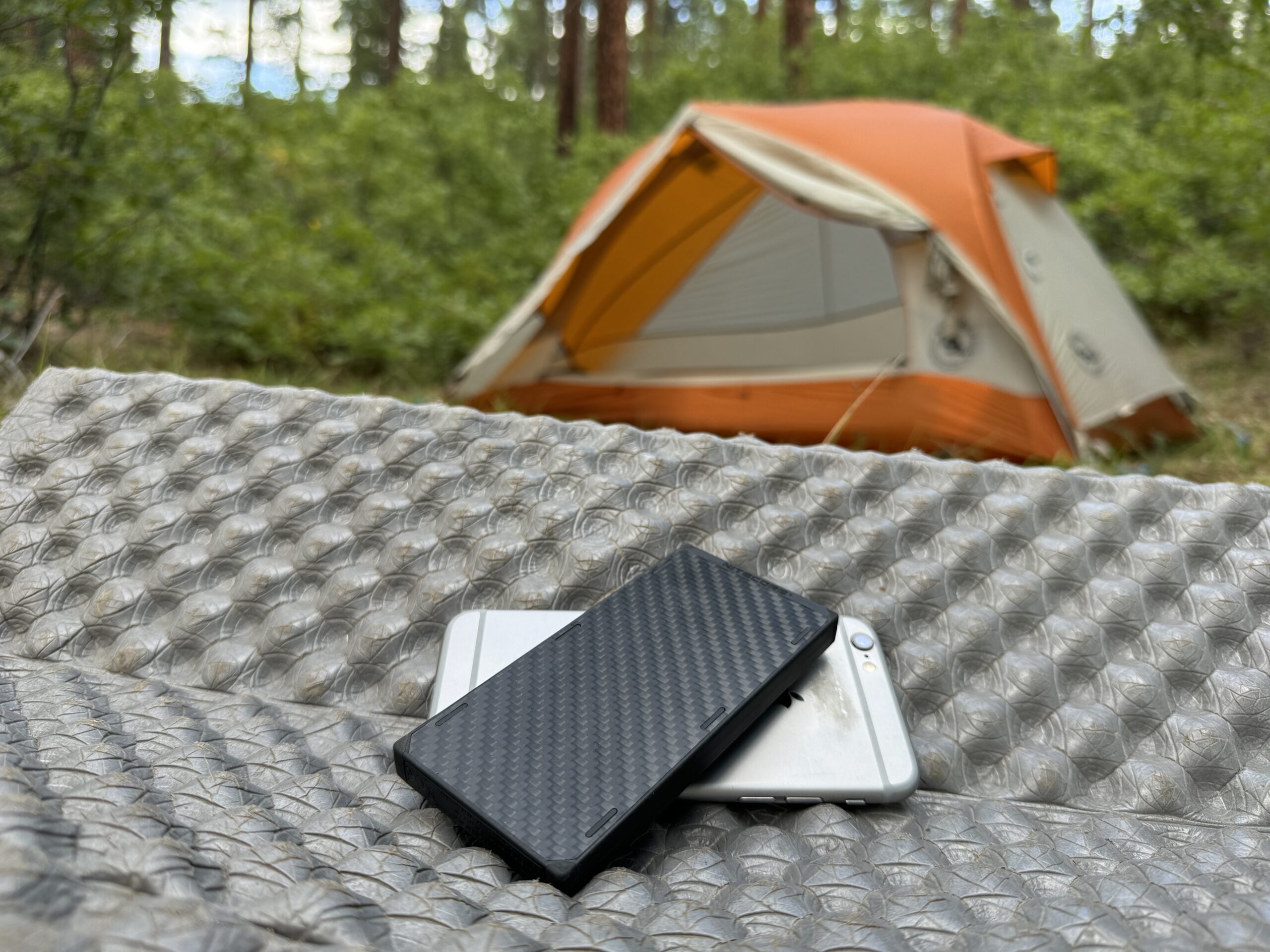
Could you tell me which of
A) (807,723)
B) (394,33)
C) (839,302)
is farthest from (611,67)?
(807,723)

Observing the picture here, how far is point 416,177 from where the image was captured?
5.17 meters

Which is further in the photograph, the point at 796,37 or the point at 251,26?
the point at 251,26

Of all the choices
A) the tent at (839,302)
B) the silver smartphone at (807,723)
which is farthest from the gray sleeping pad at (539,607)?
the tent at (839,302)

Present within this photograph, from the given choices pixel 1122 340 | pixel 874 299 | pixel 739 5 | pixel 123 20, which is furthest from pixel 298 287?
pixel 739 5

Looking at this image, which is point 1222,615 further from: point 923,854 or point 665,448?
point 665,448

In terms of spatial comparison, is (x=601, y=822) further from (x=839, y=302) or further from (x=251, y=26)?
(x=251, y=26)

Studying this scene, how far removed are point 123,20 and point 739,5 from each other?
373 inches

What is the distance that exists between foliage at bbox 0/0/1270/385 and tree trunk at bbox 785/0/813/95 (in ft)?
0.33

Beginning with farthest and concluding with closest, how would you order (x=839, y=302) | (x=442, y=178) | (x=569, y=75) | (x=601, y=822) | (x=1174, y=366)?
(x=569, y=75) < (x=442, y=178) < (x=1174, y=366) < (x=839, y=302) < (x=601, y=822)

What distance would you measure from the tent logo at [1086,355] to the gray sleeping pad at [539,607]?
201cm

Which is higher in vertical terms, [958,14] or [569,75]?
[958,14]

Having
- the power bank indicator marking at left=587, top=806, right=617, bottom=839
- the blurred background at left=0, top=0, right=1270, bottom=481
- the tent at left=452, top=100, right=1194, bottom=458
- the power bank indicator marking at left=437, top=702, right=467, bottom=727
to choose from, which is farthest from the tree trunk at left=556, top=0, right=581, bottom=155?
the power bank indicator marking at left=587, top=806, right=617, bottom=839

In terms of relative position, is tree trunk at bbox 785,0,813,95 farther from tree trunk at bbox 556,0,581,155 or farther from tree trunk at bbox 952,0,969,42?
tree trunk at bbox 952,0,969,42

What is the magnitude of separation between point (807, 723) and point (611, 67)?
257 inches
